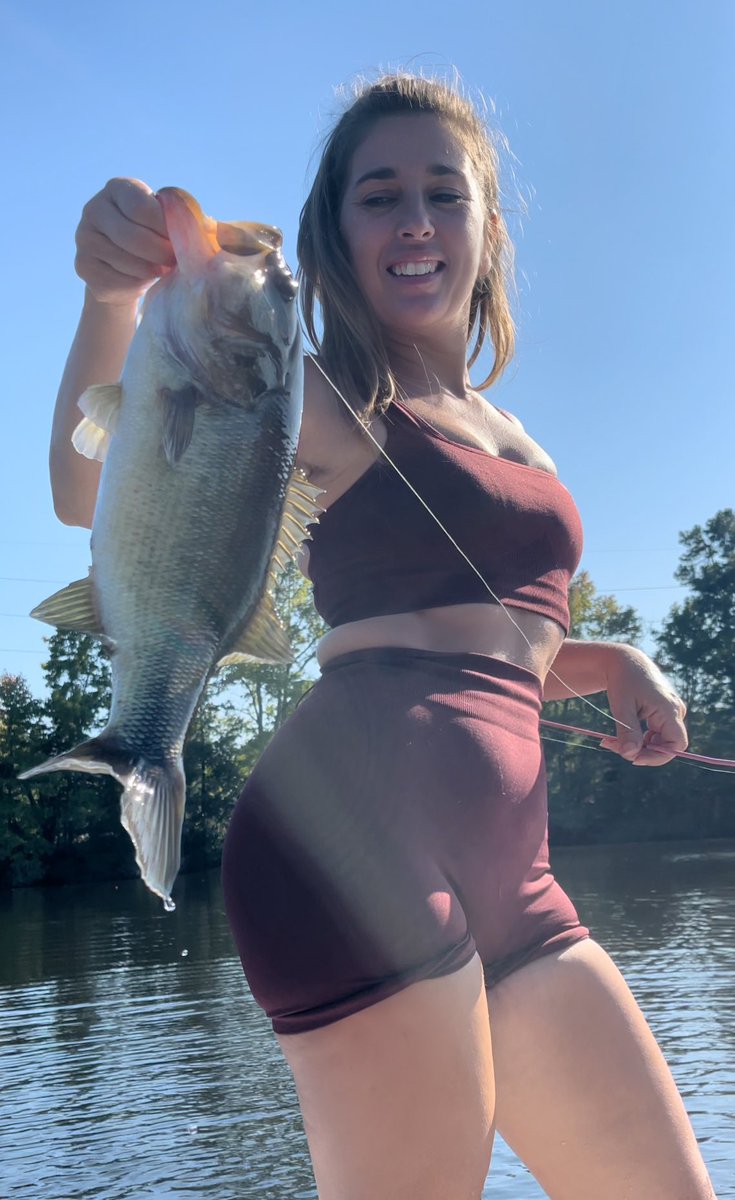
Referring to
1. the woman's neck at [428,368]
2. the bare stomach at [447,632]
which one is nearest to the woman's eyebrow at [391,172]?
the woman's neck at [428,368]

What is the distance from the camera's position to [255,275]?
Answer: 76.2 inches

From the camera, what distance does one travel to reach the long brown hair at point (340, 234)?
2621 mm

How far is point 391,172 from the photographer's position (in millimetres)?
2752

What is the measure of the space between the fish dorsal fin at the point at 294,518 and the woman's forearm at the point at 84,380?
20.5 inches

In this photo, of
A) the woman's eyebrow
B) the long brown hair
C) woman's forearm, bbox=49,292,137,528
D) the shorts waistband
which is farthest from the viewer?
the woman's eyebrow

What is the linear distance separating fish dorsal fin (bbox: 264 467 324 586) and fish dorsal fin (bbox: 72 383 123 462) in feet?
1.00

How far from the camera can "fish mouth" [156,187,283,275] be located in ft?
6.18

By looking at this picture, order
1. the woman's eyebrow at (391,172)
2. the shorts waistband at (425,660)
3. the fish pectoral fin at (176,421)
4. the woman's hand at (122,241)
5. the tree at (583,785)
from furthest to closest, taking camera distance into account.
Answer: the tree at (583,785), the woman's eyebrow at (391,172), the shorts waistband at (425,660), the woman's hand at (122,241), the fish pectoral fin at (176,421)

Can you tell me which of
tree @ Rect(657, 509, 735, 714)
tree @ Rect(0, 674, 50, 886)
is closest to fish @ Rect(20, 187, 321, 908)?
tree @ Rect(0, 674, 50, 886)

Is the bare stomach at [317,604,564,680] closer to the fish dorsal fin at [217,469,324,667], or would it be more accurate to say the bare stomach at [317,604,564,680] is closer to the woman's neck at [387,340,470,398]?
the fish dorsal fin at [217,469,324,667]

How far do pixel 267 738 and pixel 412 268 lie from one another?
153 feet

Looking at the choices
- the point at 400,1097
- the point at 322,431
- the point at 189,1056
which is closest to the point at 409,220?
the point at 322,431

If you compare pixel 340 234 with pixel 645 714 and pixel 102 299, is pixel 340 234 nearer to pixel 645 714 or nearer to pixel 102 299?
pixel 102 299

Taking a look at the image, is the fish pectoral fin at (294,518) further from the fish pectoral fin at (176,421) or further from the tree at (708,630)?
the tree at (708,630)
